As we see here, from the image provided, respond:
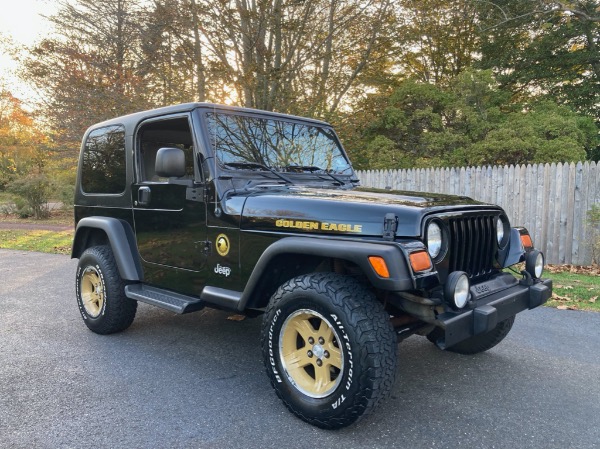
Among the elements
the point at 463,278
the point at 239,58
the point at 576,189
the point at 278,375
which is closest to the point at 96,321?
the point at 278,375

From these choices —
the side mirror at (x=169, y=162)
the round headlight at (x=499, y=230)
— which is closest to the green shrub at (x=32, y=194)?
the side mirror at (x=169, y=162)

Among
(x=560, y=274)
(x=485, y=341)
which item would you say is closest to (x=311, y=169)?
(x=485, y=341)

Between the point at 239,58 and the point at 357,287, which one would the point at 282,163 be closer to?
the point at 357,287

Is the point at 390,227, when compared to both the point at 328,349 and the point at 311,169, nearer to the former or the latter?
the point at 328,349

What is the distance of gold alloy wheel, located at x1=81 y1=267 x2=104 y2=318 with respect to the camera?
4414mm

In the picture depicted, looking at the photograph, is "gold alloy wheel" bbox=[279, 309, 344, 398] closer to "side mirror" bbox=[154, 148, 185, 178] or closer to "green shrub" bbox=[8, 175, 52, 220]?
"side mirror" bbox=[154, 148, 185, 178]

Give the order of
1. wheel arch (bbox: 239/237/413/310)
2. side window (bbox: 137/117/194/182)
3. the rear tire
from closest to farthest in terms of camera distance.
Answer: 1. wheel arch (bbox: 239/237/413/310)
2. the rear tire
3. side window (bbox: 137/117/194/182)

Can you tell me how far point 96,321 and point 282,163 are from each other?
234 centimetres

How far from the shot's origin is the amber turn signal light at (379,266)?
7.97 ft

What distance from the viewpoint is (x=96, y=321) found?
14.3 feet

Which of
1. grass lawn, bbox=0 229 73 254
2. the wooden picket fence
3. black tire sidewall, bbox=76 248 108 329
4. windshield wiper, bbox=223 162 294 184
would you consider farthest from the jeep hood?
grass lawn, bbox=0 229 73 254

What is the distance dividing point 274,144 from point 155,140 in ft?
3.68

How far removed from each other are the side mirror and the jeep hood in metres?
0.52

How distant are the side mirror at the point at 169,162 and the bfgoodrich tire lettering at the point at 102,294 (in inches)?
56.8
